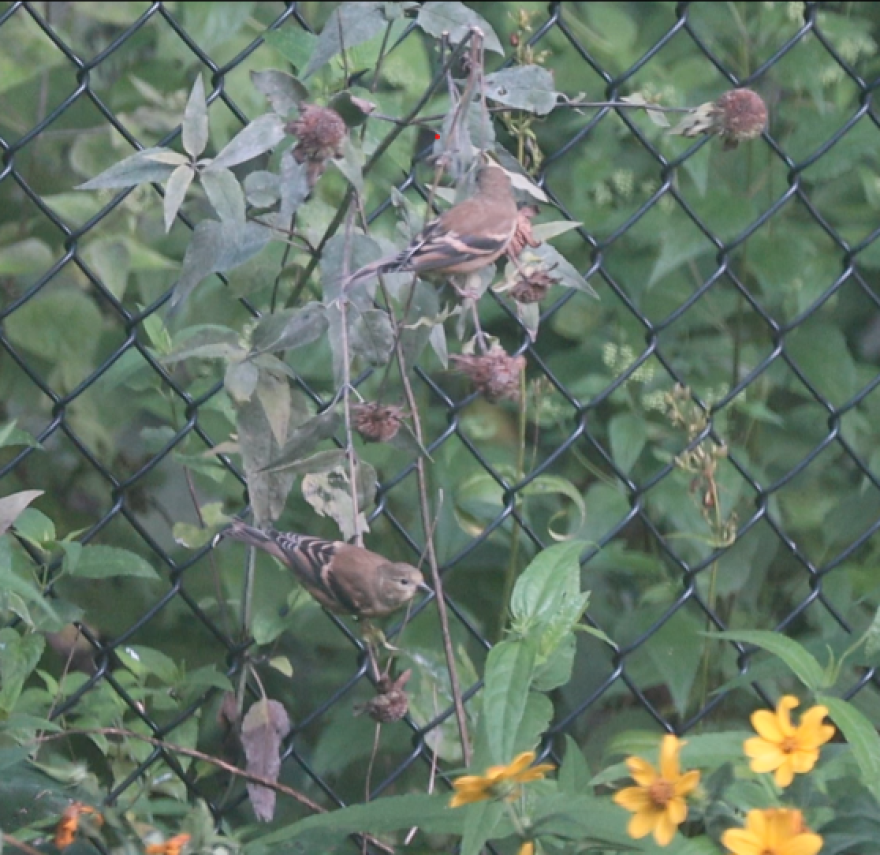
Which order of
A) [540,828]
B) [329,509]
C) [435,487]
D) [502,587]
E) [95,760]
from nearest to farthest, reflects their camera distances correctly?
[540,828] < [329,509] < [95,760] < [435,487] < [502,587]

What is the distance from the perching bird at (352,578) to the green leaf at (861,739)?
0.96ft

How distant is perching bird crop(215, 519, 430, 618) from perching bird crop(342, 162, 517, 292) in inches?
6.8

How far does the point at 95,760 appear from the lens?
4.51 ft

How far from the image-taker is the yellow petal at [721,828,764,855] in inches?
32.9

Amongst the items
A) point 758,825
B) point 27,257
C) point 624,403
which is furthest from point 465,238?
point 624,403

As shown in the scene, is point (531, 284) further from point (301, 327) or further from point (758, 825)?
point (758, 825)

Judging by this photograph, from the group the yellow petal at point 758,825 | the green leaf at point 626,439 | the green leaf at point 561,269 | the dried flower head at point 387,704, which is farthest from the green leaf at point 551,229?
the green leaf at point 626,439

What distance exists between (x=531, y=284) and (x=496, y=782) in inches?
12.8

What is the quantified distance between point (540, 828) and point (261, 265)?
49cm

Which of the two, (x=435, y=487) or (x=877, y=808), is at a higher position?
(x=435, y=487)

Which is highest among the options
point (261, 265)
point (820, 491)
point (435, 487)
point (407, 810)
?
point (261, 265)

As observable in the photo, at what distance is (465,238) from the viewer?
90 cm

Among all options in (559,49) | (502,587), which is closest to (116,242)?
(502,587)

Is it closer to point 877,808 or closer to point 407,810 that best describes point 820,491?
point 877,808
